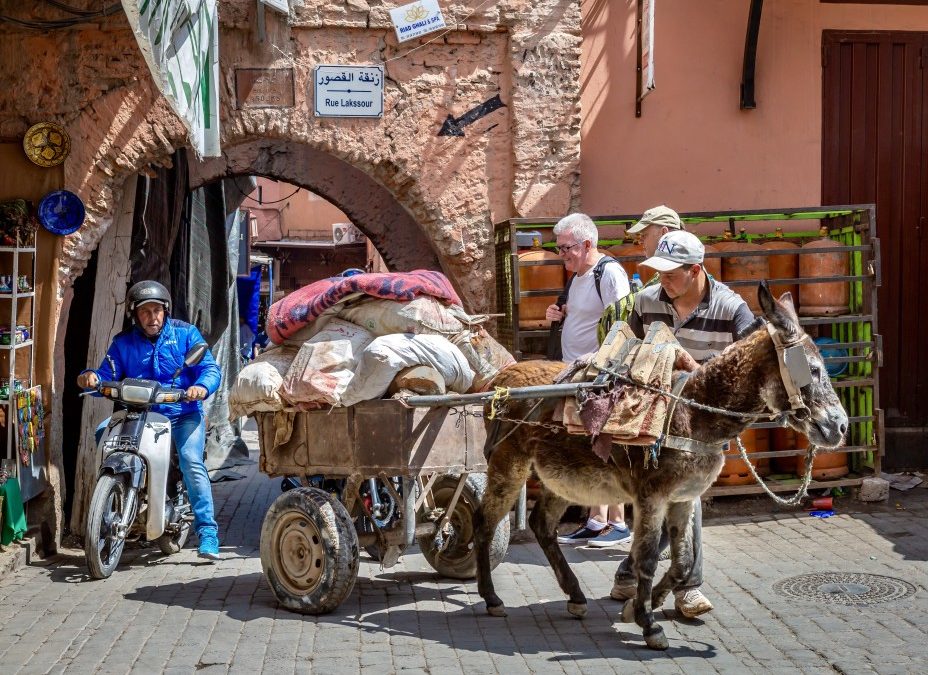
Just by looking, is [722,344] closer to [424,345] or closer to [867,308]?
[424,345]

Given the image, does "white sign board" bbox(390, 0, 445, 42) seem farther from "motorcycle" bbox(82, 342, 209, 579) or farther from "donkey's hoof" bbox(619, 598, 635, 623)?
"donkey's hoof" bbox(619, 598, 635, 623)

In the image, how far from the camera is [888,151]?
942 cm

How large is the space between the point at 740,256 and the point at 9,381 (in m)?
4.87

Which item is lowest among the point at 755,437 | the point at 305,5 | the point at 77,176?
the point at 755,437

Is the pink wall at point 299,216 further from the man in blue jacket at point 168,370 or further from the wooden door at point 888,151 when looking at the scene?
the man in blue jacket at point 168,370

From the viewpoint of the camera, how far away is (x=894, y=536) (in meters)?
7.64

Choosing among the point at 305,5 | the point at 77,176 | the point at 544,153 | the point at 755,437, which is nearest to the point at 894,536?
the point at 755,437

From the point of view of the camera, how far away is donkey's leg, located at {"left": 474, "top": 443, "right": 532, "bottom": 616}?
590cm

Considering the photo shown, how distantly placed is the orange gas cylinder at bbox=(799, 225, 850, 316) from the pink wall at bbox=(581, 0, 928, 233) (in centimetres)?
87

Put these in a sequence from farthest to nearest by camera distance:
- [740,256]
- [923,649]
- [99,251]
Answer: [99,251]
[740,256]
[923,649]

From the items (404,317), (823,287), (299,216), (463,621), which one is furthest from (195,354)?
(299,216)

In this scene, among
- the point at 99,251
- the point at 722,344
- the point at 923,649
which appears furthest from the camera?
the point at 99,251

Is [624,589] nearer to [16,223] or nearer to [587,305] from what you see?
[587,305]

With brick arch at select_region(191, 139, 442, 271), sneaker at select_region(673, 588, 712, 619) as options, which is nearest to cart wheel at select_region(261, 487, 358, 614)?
sneaker at select_region(673, 588, 712, 619)
